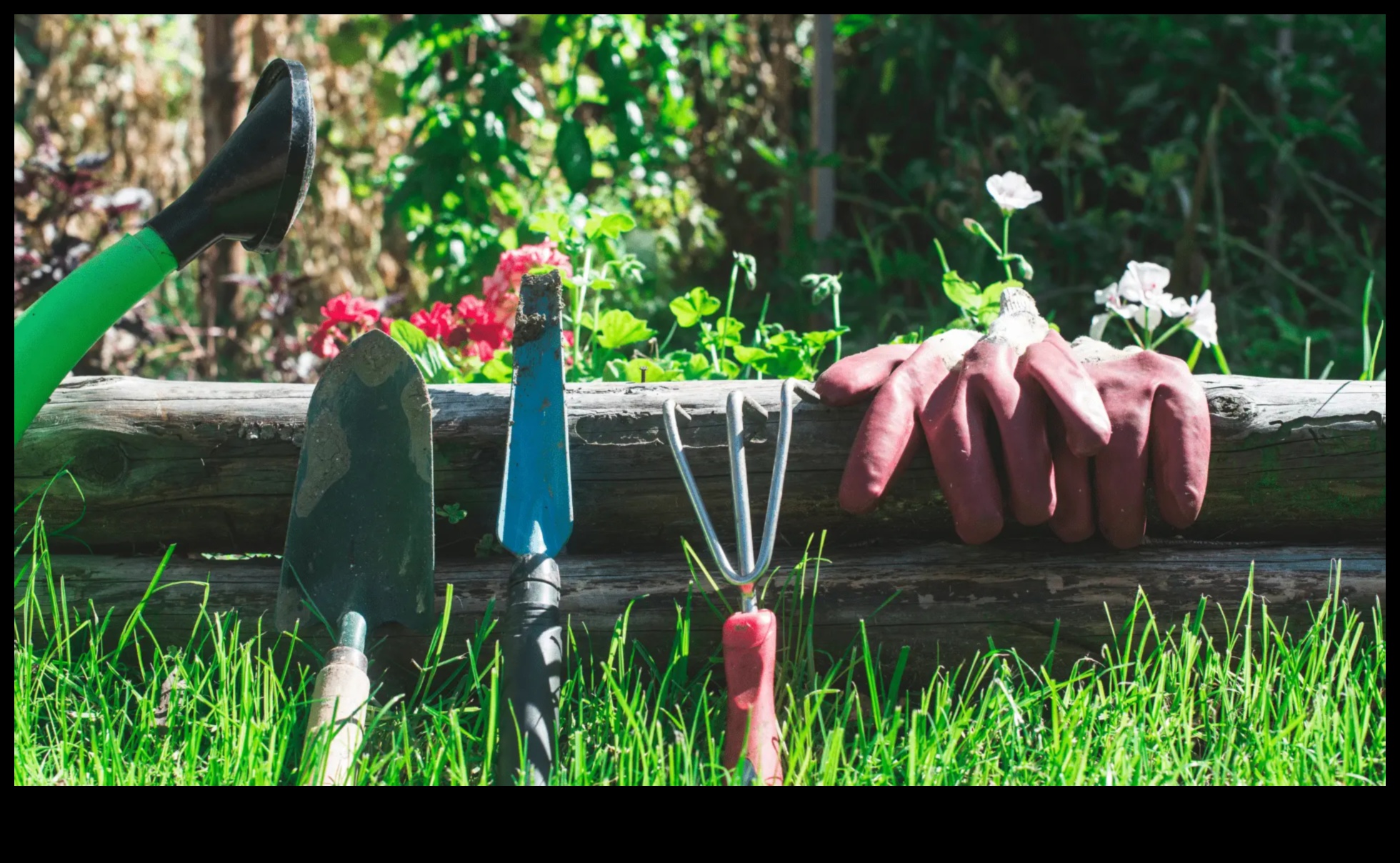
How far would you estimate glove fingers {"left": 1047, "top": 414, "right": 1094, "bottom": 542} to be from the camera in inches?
59.0

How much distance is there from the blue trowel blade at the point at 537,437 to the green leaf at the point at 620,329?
1.48 feet

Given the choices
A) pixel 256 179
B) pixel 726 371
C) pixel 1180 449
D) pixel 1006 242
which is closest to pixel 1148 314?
pixel 1006 242

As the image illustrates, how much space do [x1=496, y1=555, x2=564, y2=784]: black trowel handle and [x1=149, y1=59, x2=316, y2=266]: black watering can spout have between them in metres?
0.56

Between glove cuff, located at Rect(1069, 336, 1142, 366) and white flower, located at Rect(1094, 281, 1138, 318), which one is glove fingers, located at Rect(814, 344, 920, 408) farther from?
white flower, located at Rect(1094, 281, 1138, 318)

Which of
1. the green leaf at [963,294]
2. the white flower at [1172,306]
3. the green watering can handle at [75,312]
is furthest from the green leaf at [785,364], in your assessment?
the green watering can handle at [75,312]

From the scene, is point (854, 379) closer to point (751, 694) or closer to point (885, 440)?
point (885, 440)

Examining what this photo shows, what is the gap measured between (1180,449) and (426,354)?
1.37m

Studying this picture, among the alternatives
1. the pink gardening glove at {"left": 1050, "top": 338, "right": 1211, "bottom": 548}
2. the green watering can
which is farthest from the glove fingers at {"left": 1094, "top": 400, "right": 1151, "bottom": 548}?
the green watering can

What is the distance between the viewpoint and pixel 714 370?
2.14 meters

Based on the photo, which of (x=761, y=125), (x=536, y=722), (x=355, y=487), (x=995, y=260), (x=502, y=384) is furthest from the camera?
(x=761, y=125)

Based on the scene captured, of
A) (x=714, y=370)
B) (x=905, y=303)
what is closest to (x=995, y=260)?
(x=905, y=303)

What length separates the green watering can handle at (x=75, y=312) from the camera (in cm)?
143
